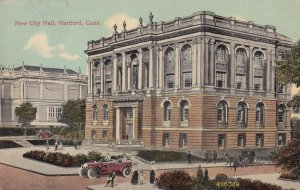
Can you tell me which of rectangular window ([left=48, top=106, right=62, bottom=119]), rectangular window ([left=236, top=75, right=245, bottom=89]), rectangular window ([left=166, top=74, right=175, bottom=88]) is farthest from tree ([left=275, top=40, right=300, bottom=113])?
rectangular window ([left=48, top=106, right=62, bottom=119])

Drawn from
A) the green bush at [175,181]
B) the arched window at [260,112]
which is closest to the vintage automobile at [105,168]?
the green bush at [175,181]

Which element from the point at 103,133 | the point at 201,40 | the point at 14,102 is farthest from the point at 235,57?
the point at 14,102

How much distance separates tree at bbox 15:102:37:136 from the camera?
23375 millimetres

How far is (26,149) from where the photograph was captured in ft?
92.8

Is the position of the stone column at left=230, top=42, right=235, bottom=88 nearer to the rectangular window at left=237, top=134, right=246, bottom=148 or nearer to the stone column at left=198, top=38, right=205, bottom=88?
the stone column at left=198, top=38, right=205, bottom=88

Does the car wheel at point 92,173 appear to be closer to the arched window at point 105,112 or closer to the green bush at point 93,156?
the green bush at point 93,156

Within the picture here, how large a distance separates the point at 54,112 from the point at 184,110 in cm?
882

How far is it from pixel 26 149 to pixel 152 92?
→ 8.47 metres

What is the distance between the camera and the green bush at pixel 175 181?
2056cm

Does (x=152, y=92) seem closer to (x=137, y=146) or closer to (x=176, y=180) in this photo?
(x=137, y=146)

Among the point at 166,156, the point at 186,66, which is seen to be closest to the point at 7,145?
the point at 166,156

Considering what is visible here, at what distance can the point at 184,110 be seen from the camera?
30266 mm

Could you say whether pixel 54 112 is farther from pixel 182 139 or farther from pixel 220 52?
pixel 220 52

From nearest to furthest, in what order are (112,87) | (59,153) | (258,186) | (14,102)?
(258,186) < (14,102) < (59,153) < (112,87)
